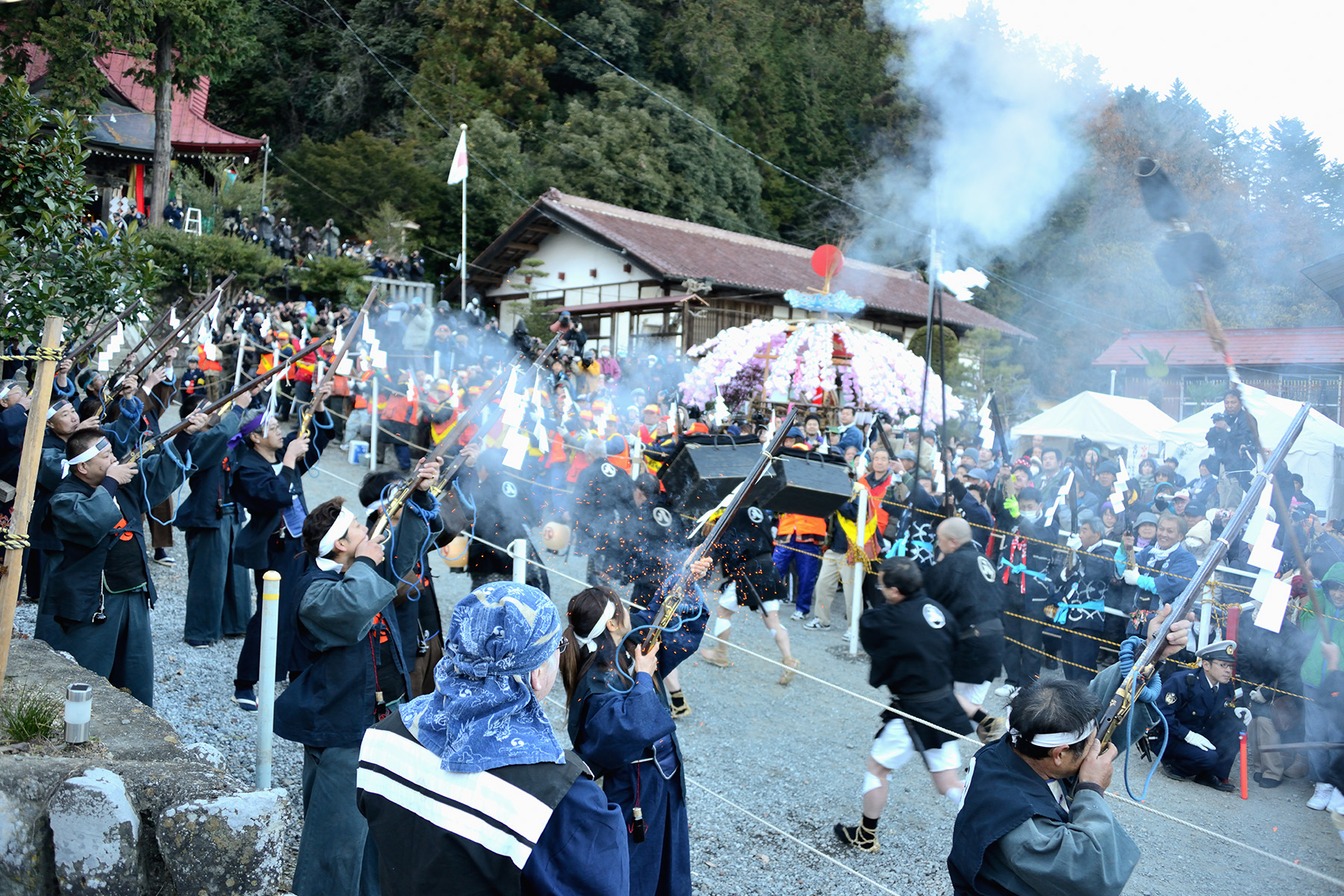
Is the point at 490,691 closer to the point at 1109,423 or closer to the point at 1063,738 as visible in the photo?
the point at 1063,738

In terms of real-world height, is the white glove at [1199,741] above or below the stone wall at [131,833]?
below

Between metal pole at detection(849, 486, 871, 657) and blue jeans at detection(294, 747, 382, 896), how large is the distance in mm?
5096

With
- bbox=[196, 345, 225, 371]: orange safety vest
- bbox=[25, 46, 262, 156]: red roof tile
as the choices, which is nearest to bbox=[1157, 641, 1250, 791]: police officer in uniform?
bbox=[196, 345, 225, 371]: orange safety vest

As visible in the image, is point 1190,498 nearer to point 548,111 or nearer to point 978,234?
point 978,234

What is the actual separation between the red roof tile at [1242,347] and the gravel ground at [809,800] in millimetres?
10139

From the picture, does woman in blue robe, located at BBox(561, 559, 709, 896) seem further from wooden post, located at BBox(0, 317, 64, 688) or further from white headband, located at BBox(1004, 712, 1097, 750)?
wooden post, located at BBox(0, 317, 64, 688)

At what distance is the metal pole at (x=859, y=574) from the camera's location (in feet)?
26.1

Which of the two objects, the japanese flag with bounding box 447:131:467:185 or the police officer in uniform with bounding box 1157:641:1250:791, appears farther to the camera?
the japanese flag with bounding box 447:131:467:185

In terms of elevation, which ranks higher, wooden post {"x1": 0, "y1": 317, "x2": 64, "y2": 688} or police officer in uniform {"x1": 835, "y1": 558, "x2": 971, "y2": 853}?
wooden post {"x1": 0, "y1": 317, "x2": 64, "y2": 688}

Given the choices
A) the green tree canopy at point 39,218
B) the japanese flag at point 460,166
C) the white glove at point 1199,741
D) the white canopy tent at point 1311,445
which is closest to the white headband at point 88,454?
the green tree canopy at point 39,218

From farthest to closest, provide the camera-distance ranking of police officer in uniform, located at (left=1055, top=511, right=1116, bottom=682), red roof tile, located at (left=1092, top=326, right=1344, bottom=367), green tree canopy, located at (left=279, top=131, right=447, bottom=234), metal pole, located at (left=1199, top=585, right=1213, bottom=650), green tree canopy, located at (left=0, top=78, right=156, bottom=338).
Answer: green tree canopy, located at (left=279, top=131, right=447, bottom=234) → red roof tile, located at (left=1092, top=326, right=1344, bottom=367) → police officer in uniform, located at (left=1055, top=511, right=1116, bottom=682) → metal pole, located at (left=1199, top=585, right=1213, bottom=650) → green tree canopy, located at (left=0, top=78, right=156, bottom=338)

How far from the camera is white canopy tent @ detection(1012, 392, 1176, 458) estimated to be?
14.9 meters

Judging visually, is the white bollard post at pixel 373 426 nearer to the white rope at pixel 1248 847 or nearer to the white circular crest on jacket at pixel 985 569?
the white circular crest on jacket at pixel 985 569

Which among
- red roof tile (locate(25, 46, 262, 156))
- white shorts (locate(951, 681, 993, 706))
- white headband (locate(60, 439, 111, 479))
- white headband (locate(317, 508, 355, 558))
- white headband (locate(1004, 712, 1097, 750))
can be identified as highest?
red roof tile (locate(25, 46, 262, 156))
